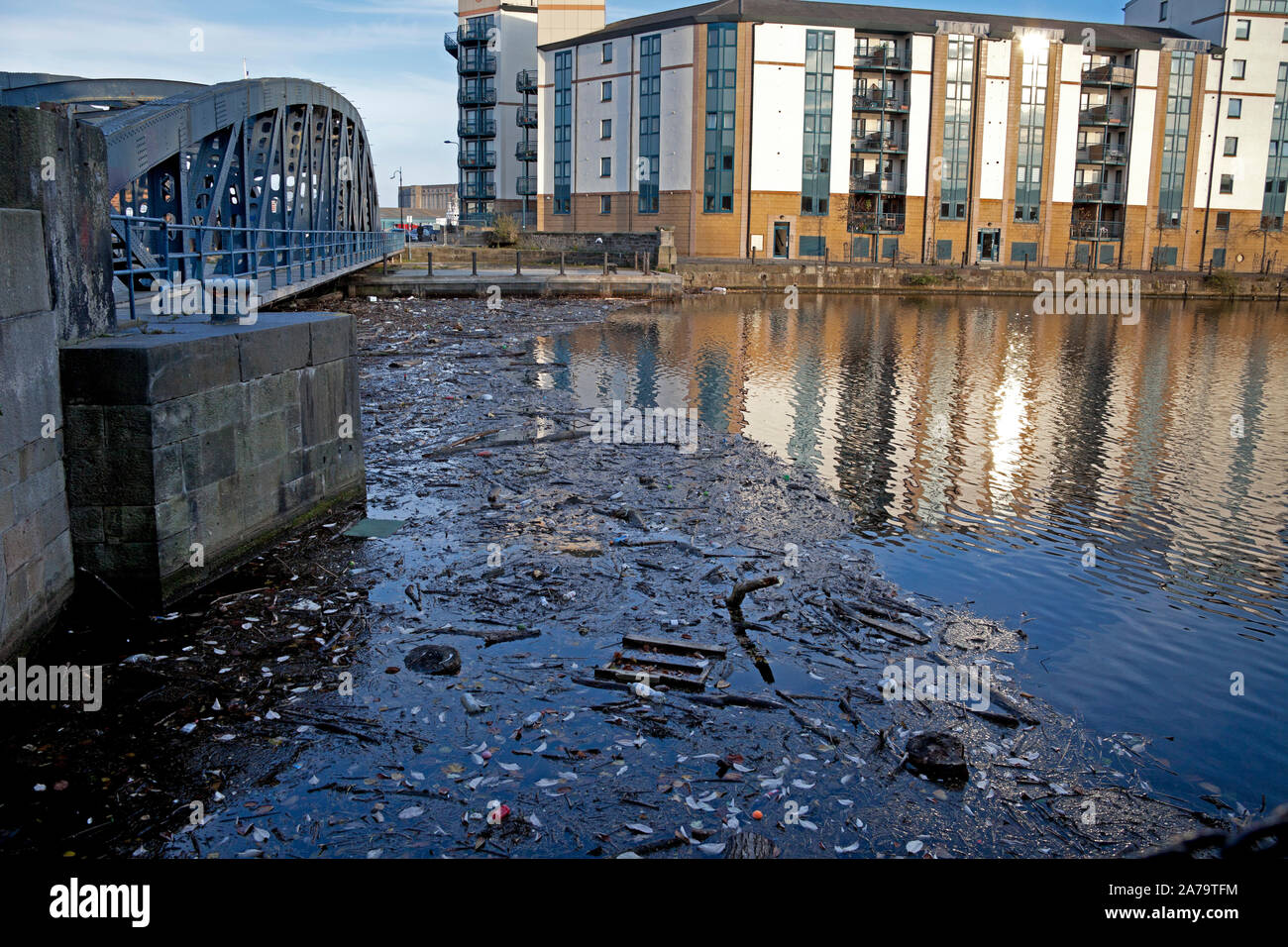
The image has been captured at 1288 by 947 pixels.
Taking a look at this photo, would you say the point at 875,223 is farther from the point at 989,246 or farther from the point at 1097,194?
the point at 1097,194

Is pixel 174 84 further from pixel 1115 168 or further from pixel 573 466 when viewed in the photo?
pixel 1115 168

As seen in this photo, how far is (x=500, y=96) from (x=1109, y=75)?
4449 cm

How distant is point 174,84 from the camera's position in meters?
21.1

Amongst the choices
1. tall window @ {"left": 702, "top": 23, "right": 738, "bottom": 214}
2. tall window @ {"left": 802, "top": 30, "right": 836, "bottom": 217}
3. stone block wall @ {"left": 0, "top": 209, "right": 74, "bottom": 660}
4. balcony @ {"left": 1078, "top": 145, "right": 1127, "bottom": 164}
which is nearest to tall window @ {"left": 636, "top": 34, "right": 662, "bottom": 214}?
tall window @ {"left": 702, "top": 23, "right": 738, "bottom": 214}

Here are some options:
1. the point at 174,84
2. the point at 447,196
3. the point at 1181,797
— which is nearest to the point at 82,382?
the point at 1181,797

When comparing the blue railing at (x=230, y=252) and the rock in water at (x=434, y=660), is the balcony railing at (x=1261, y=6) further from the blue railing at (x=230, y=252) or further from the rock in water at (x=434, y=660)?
the rock in water at (x=434, y=660)

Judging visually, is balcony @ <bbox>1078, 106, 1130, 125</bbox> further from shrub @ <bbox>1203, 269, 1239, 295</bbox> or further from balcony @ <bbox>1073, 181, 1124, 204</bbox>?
shrub @ <bbox>1203, 269, 1239, 295</bbox>

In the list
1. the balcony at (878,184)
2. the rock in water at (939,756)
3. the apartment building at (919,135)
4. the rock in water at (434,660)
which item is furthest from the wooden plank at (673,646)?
the balcony at (878,184)

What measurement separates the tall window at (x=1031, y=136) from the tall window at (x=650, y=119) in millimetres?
23038

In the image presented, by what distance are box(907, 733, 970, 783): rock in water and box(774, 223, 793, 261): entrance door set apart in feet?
191

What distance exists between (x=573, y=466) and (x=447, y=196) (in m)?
123

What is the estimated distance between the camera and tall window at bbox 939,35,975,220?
6128cm

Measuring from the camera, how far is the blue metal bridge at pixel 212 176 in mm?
11828

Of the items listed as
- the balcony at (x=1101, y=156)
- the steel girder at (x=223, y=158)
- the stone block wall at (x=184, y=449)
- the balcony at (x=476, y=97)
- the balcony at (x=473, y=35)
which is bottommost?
the stone block wall at (x=184, y=449)
